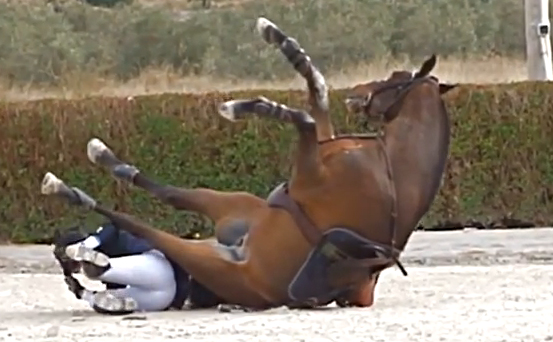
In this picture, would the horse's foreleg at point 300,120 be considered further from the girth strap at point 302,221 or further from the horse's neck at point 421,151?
the horse's neck at point 421,151

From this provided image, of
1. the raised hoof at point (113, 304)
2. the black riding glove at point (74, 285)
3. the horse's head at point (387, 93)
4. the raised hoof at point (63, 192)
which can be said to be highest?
the horse's head at point (387, 93)

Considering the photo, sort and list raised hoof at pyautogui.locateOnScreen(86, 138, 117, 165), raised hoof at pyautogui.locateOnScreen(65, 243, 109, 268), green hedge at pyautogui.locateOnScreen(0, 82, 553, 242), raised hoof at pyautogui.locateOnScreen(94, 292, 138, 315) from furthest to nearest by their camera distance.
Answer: green hedge at pyautogui.locateOnScreen(0, 82, 553, 242) < raised hoof at pyautogui.locateOnScreen(86, 138, 117, 165) < raised hoof at pyautogui.locateOnScreen(94, 292, 138, 315) < raised hoof at pyautogui.locateOnScreen(65, 243, 109, 268)

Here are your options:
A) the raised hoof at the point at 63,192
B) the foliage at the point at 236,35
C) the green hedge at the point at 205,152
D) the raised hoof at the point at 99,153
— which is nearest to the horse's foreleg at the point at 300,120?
the raised hoof at the point at 63,192

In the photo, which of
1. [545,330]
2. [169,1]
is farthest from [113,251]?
[169,1]

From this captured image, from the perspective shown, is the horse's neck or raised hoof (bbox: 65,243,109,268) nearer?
raised hoof (bbox: 65,243,109,268)

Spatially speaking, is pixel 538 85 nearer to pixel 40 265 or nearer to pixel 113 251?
pixel 40 265

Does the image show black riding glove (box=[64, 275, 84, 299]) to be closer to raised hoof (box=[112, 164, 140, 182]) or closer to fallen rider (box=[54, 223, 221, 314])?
fallen rider (box=[54, 223, 221, 314])

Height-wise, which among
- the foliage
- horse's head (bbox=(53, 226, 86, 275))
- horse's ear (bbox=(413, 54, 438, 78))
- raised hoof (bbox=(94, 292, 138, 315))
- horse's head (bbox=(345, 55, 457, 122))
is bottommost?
the foliage

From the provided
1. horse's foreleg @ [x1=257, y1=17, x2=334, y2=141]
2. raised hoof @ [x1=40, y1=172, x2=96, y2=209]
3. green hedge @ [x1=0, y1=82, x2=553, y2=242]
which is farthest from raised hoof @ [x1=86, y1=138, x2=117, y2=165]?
green hedge @ [x1=0, y1=82, x2=553, y2=242]

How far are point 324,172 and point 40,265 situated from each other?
21.1 feet

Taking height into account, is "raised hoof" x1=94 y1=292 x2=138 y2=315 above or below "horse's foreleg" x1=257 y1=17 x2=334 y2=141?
below

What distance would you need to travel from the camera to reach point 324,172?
7188 millimetres

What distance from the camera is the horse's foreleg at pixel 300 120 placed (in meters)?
7.04

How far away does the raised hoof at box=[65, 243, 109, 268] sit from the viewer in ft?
23.4
